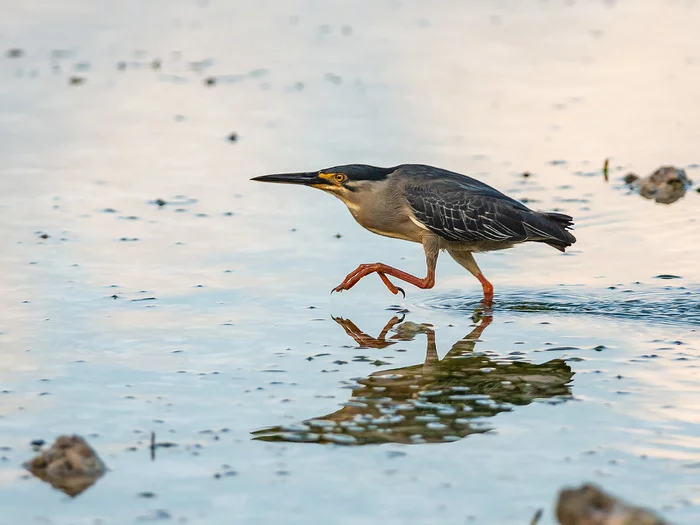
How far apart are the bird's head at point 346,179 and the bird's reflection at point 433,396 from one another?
4.64 ft

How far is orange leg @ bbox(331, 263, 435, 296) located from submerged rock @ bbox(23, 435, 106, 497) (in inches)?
135

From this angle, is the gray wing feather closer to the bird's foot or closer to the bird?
the bird

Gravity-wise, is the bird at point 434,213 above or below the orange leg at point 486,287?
above

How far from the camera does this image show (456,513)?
568cm

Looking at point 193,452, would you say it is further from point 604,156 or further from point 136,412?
point 604,156

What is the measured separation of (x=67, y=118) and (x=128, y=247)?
4.78m

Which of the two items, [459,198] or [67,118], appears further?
[67,118]

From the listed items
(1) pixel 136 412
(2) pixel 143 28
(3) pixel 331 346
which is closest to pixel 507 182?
(3) pixel 331 346

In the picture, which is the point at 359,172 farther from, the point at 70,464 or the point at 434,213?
the point at 70,464

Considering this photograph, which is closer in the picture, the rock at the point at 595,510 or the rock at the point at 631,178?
the rock at the point at 595,510

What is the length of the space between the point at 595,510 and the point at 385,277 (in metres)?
4.59

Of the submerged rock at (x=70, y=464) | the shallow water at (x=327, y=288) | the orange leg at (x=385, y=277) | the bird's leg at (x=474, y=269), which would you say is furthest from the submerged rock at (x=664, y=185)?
the submerged rock at (x=70, y=464)

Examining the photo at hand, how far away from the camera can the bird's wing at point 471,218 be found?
947 centimetres

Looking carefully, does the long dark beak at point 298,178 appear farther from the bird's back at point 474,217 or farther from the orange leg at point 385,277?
the orange leg at point 385,277
